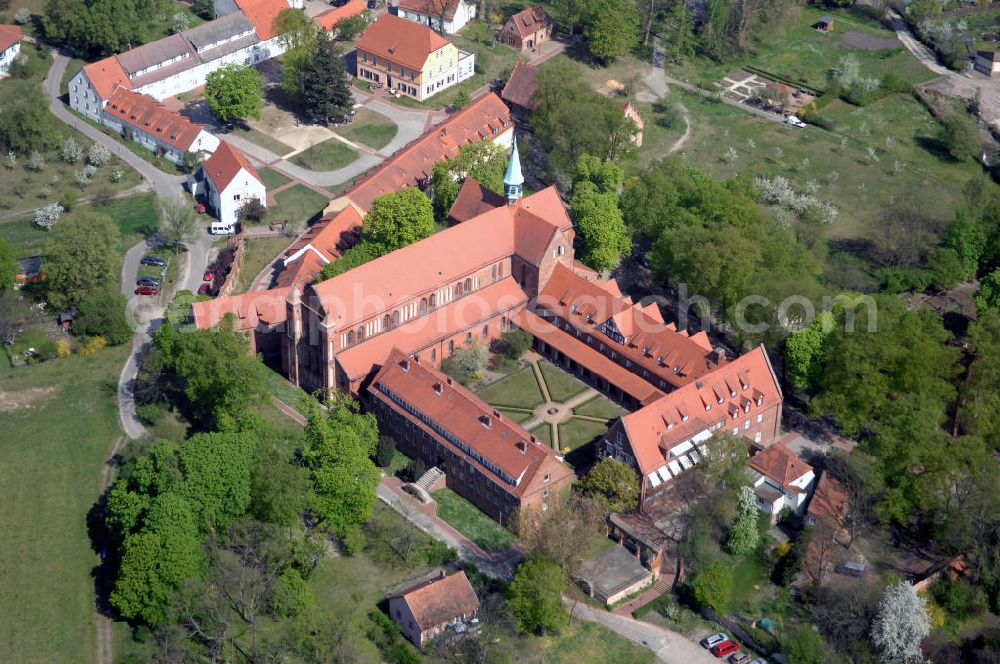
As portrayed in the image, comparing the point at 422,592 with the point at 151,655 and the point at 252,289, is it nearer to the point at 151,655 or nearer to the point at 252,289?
the point at 151,655

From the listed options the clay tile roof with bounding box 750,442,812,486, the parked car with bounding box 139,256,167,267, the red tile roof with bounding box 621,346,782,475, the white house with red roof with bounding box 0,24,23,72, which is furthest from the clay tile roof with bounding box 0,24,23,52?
the clay tile roof with bounding box 750,442,812,486

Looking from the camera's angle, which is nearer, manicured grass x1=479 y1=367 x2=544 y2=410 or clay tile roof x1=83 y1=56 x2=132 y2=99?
manicured grass x1=479 y1=367 x2=544 y2=410

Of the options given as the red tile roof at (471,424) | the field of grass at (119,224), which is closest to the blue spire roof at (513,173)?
the red tile roof at (471,424)

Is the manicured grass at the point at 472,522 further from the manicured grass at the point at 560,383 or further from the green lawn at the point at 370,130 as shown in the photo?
the green lawn at the point at 370,130

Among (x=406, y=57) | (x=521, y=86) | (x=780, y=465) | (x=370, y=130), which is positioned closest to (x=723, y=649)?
(x=780, y=465)

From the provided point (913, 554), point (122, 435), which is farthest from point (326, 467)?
→ point (913, 554)

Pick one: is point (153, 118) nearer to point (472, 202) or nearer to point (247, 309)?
point (247, 309)

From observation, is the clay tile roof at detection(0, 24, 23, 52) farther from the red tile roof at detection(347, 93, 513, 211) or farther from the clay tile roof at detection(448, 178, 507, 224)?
the clay tile roof at detection(448, 178, 507, 224)
